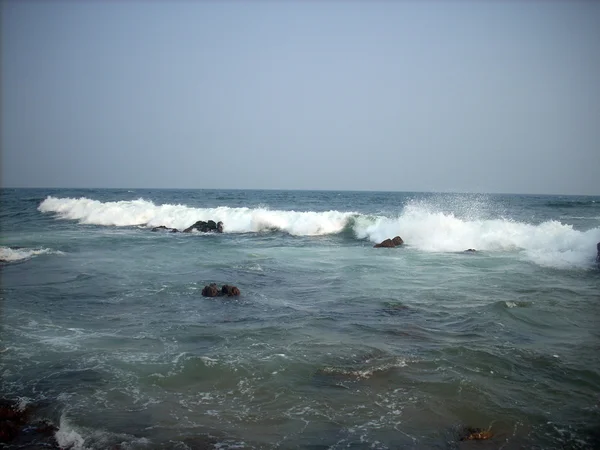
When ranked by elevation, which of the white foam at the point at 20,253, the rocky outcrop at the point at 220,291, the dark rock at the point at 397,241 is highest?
the dark rock at the point at 397,241

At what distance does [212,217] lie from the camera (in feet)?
116

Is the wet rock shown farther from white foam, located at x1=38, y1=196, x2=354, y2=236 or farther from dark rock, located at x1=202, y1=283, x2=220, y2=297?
white foam, located at x1=38, y1=196, x2=354, y2=236

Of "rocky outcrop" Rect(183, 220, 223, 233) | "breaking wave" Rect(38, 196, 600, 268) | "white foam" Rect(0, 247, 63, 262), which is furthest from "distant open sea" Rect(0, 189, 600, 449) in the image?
"rocky outcrop" Rect(183, 220, 223, 233)

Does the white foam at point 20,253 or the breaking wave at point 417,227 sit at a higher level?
the breaking wave at point 417,227

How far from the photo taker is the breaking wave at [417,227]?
18.8 m

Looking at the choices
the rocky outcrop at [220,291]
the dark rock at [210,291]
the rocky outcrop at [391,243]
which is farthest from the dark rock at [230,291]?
the rocky outcrop at [391,243]

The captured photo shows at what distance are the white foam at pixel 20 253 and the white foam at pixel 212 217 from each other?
44.5ft

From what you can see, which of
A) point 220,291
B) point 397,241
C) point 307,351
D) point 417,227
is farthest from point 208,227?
point 307,351

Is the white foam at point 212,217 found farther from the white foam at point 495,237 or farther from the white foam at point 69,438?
the white foam at point 69,438

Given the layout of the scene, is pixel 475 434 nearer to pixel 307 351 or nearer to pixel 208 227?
pixel 307 351

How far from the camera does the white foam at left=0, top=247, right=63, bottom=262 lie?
687 inches

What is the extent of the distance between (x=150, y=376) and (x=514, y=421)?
5.85 meters

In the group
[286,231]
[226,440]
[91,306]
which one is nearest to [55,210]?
[286,231]

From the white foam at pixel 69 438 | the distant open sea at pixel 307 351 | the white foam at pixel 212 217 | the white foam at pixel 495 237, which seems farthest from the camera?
the white foam at pixel 212 217
